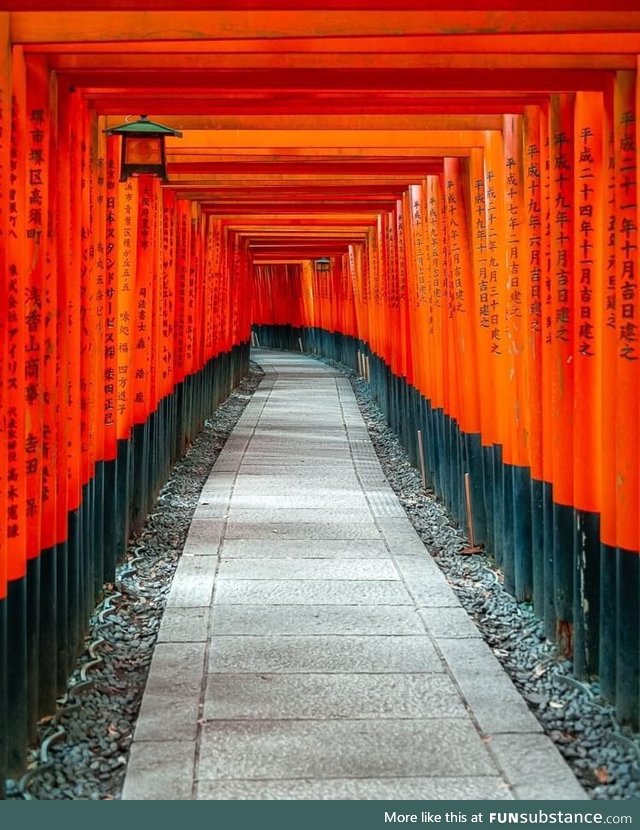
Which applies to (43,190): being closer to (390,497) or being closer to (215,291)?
(390,497)

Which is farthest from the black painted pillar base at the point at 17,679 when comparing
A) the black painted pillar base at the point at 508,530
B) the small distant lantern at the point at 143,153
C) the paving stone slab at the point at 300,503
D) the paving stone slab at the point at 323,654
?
the paving stone slab at the point at 300,503

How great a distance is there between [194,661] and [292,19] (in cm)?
309

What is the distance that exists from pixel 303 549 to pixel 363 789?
402cm

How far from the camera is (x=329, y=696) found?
5.04 m

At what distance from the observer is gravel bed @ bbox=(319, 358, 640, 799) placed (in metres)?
4.32

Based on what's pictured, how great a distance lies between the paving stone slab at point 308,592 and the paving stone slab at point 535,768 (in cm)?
216

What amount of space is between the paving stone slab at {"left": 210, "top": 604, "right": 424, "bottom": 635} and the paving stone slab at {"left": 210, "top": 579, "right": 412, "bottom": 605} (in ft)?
0.35

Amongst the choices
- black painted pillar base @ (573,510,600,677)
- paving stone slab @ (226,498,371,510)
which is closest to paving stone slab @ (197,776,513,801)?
black painted pillar base @ (573,510,600,677)

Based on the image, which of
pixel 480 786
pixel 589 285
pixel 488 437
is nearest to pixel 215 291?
pixel 488 437

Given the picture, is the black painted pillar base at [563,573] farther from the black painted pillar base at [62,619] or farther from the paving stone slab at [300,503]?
the paving stone slab at [300,503]

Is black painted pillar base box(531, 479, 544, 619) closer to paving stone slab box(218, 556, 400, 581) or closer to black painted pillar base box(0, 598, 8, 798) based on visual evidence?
paving stone slab box(218, 556, 400, 581)

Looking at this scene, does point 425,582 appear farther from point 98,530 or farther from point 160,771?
point 160,771

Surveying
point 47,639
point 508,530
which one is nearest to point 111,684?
point 47,639

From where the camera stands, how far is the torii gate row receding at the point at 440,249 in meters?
4.43
